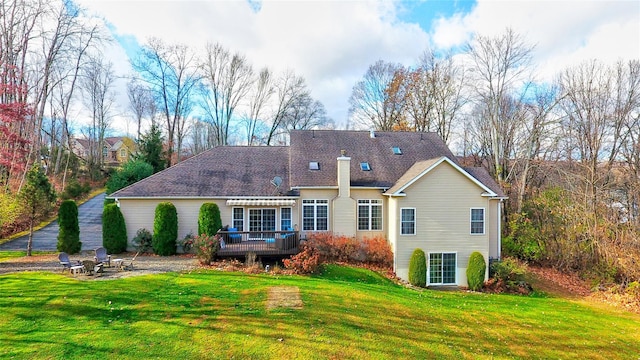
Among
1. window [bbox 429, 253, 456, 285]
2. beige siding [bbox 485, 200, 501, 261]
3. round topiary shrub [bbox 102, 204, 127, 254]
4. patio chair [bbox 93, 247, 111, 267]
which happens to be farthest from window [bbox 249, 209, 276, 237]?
beige siding [bbox 485, 200, 501, 261]

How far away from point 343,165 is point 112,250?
51.7 feet

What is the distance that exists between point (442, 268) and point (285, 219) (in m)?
10.8

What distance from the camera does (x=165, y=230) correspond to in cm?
1867

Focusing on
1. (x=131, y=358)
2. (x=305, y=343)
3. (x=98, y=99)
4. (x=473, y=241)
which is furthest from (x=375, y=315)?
(x=98, y=99)

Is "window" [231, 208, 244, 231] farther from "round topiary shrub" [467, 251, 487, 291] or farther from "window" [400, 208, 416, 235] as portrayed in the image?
"round topiary shrub" [467, 251, 487, 291]

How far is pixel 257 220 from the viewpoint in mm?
21109

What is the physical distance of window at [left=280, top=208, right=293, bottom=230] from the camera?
2133 cm

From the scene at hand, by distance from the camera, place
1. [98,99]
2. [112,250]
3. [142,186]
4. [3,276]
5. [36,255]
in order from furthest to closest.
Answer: [98,99] < [142,186] < [112,250] < [36,255] < [3,276]

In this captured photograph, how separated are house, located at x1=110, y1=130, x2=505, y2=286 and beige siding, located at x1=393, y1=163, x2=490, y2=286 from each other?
0.20ft

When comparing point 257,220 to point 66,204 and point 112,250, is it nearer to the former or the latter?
point 112,250

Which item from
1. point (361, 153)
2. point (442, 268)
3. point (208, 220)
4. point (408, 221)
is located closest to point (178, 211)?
point (208, 220)

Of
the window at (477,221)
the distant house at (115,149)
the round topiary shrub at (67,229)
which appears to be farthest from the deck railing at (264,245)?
the distant house at (115,149)

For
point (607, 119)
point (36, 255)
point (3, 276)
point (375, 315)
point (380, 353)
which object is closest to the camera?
point (380, 353)

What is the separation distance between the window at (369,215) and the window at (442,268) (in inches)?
169
